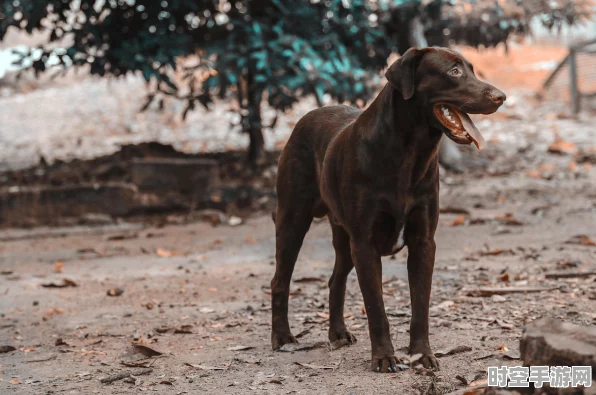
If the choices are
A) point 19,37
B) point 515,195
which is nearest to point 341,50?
point 515,195

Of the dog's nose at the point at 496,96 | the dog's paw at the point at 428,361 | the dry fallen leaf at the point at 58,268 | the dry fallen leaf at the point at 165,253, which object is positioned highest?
the dog's nose at the point at 496,96

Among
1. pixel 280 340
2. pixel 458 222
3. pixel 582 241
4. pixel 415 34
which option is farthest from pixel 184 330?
pixel 415 34

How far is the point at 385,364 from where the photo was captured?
4.00m

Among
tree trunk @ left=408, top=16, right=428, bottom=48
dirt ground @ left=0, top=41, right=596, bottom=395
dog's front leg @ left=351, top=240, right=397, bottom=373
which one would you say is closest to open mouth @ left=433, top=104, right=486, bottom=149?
dog's front leg @ left=351, top=240, right=397, bottom=373

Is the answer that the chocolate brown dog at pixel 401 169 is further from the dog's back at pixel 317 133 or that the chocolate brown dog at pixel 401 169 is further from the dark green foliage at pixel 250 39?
the dark green foliage at pixel 250 39

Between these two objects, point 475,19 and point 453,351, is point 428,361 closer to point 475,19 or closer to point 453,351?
point 453,351

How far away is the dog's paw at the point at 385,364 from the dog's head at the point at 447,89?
3.61 feet

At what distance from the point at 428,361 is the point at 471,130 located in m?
1.16

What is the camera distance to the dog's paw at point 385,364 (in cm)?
399

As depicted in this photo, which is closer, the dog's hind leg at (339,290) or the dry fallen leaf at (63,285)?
the dog's hind leg at (339,290)

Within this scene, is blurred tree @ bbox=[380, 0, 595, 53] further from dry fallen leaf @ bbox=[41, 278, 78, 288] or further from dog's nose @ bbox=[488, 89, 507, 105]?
dog's nose @ bbox=[488, 89, 507, 105]

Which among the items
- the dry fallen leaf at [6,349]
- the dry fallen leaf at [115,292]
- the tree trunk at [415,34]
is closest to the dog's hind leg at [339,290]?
the dry fallen leaf at [6,349]

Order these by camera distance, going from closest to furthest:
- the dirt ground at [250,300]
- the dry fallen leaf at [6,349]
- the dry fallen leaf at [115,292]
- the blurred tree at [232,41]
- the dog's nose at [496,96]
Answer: the dog's nose at [496,96], the dirt ground at [250,300], the dry fallen leaf at [6,349], the dry fallen leaf at [115,292], the blurred tree at [232,41]

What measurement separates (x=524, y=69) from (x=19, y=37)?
48.0 feet
